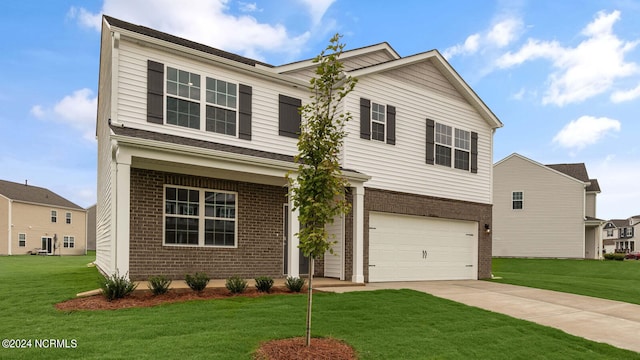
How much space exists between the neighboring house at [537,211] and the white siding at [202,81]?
21455mm

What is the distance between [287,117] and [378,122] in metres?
2.85

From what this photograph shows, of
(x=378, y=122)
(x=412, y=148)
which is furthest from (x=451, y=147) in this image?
(x=378, y=122)

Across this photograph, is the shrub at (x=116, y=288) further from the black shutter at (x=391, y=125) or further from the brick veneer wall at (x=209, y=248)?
the black shutter at (x=391, y=125)

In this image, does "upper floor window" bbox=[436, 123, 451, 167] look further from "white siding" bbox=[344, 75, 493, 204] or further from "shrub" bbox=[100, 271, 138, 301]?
"shrub" bbox=[100, 271, 138, 301]

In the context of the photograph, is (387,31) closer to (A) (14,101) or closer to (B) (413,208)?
(B) (413,208)

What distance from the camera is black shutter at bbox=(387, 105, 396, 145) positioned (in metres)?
13.4

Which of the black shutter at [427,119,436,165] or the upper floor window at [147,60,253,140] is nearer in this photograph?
the upper floor window at [147,60,253,140]

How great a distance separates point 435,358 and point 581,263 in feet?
74.4

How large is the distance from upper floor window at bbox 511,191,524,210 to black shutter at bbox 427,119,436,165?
17448 millimetres

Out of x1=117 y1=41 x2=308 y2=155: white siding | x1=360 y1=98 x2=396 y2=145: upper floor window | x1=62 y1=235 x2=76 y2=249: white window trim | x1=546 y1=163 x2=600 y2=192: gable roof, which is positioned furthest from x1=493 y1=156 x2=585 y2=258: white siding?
x1=62 y1=235 x2=76 y2=249: white window trim

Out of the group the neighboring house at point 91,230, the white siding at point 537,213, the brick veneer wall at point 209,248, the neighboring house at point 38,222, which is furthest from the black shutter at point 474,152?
the neighboring house at point 91,230

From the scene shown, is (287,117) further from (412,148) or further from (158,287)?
(158,287)

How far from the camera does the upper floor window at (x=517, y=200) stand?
28766 mm

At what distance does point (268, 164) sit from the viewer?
10156 mm
